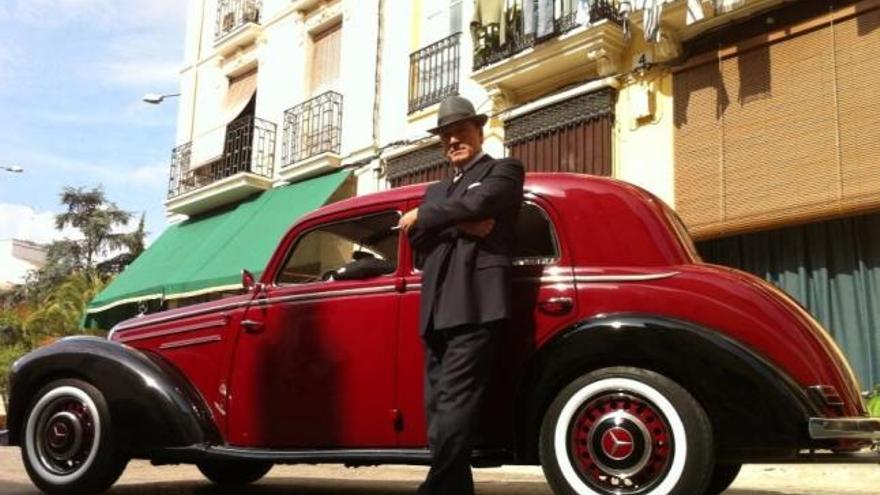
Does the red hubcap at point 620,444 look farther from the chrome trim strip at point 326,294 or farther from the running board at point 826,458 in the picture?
the chrome trim strip at point 326,294

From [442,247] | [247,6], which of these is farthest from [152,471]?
[247,6]

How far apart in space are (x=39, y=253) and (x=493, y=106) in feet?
188

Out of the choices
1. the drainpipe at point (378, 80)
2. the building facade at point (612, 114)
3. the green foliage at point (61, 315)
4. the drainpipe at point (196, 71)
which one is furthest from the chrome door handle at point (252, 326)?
the green foliage at point (61, 315)

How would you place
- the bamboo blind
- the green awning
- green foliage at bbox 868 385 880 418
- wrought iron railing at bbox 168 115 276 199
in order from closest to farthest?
green foliage at bbox 868 385 880 418 → the bamboo blind → the green awning → wrought iron railing at bbox 168 115 276 199

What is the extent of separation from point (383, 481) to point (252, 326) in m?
2.54

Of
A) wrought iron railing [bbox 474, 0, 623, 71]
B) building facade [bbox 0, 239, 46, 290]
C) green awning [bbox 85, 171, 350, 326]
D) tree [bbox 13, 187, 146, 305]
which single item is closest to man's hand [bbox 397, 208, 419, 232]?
wrought iron railing [bbox 474, 0, 623, 71]

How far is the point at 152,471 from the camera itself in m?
7.07

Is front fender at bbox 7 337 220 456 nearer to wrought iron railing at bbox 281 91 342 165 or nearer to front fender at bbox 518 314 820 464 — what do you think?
front fender at bbox 518 314 820 464

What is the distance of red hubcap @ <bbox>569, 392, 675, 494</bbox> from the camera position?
3.45 meters

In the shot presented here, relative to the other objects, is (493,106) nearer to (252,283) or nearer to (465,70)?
(465,70)

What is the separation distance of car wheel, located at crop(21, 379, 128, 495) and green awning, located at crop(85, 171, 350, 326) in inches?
310

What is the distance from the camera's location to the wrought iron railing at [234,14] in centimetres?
1895

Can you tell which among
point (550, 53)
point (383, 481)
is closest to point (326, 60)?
point (550, 53)

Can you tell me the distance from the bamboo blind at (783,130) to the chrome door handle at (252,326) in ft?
19.8
